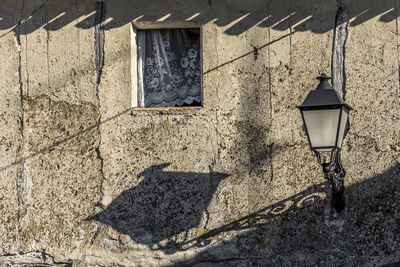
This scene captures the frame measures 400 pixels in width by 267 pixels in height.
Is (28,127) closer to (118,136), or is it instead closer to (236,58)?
(118,136)

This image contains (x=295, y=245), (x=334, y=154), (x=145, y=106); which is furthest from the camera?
(x=145, y=106)

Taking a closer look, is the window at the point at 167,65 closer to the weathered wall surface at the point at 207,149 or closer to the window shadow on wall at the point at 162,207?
the weathered wall surface at the point at 207,149

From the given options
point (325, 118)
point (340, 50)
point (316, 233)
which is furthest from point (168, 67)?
point (316, 233)

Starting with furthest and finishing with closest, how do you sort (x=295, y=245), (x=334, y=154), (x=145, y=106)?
(x=145, y=106), (x=295, y=245), (x=334, y=154)

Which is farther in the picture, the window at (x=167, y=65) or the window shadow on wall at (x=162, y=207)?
the window at (x=167, y=65)

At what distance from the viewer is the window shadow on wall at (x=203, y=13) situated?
482 cm

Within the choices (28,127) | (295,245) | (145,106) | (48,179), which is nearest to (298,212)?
(295,245)

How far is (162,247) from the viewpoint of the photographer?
15.5 feet

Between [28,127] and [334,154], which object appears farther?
[28,127]

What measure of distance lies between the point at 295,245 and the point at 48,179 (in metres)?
2.34

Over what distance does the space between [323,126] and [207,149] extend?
4.40 ft

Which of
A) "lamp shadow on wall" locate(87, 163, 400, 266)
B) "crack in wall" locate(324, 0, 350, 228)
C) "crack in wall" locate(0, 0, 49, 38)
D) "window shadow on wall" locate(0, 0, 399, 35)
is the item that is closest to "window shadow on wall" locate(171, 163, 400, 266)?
"lamp shadow on wall" locate(87, 163, 400, 266)

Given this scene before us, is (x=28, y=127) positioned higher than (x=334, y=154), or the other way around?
(x=28, y=127)

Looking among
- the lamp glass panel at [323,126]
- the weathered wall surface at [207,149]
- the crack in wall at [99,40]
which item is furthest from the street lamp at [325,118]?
the crack in wall at [99,40]
